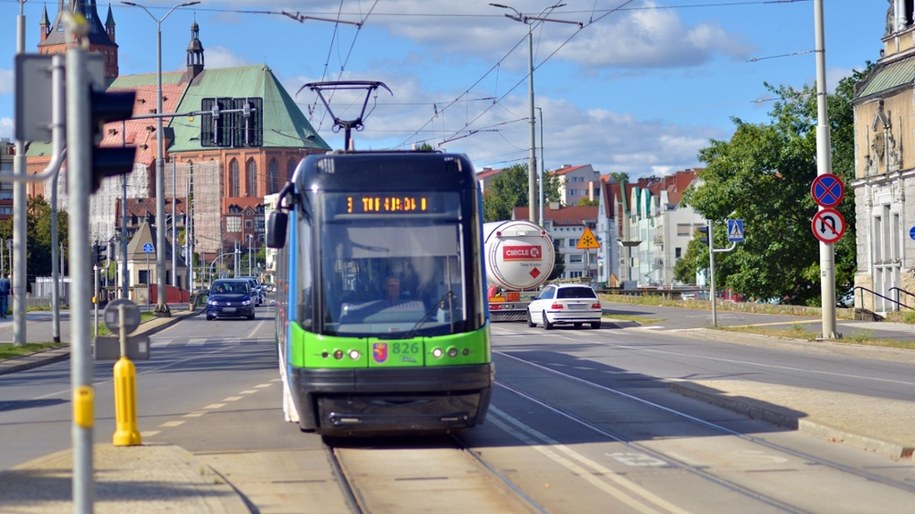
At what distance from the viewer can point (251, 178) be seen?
159 metres

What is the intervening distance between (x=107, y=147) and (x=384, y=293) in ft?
19.1

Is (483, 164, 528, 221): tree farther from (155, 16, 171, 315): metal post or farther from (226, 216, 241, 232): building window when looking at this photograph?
(155, 16, 171, 315): metal post

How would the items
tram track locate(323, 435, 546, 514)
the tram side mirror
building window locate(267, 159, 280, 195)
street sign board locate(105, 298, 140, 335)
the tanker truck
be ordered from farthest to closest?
1. building window locate(267, 159, 280, 195)
2. the tanker truck
3. the tram side mirror
4. street sign board locate(105, 298, 140, 335)
5. tram track locate(323, 435, 546, 514)

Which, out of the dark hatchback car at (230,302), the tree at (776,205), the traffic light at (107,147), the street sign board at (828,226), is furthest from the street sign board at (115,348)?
the tree at (776,205)

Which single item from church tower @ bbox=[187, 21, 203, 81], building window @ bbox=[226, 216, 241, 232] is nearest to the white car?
church tower @ bbox=[187, 21, 203, 81]

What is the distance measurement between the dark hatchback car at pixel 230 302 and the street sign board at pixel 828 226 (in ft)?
99.6

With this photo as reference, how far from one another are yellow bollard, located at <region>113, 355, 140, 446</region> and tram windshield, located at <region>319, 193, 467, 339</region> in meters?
1.89

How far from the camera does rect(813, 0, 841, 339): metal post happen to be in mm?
28094

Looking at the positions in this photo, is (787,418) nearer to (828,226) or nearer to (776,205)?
(828,226)

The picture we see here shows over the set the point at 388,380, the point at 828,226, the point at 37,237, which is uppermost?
the point at 37,237

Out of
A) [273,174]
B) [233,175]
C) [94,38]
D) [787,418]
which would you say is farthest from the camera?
[233,175]

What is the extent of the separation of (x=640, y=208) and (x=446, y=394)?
130599 mm

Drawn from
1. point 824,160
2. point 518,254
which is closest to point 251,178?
point 518,254

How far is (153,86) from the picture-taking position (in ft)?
499
